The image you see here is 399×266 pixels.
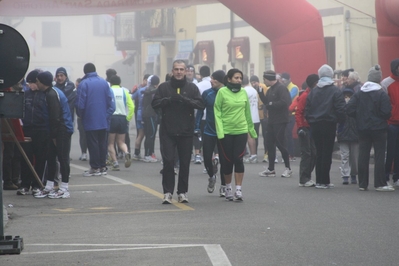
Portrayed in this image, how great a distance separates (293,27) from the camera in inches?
785

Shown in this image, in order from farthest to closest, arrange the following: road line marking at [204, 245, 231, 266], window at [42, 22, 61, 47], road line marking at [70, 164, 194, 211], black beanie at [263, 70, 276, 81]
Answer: window at [42, 22, 61, 47], black beanie at [263, 70, 276, 81], road line marking at [70, 164, 194, 211], road line marking at [204, 245, 231, 266]

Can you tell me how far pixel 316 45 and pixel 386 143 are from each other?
6.80 metres

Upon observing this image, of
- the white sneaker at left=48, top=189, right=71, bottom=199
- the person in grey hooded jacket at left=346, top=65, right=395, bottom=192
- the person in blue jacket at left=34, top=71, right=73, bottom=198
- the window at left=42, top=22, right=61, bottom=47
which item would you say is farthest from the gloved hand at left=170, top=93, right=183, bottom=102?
the window at left=42, top=22, right=61, bottom=47

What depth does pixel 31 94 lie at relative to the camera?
1241 cm

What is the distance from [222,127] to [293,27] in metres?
8.71

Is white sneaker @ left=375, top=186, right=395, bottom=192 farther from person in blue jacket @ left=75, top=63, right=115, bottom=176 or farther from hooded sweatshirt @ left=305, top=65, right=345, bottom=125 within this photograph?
person in blue jacket @ left=75, top=63, right=115, bottom=176

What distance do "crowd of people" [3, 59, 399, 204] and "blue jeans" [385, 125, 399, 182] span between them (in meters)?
0.01

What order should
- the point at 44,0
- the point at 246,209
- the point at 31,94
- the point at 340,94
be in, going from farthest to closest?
the point at 44,0
the point at 340,94
the point at 31,94
the point at 246,209

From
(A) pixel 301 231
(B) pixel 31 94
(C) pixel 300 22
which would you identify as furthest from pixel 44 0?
(A) pixel 301 231

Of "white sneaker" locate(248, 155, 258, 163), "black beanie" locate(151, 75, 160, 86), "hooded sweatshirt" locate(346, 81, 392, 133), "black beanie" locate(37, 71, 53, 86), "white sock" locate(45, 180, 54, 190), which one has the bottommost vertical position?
"white sneaker" locate(248, 155, 258, 163)

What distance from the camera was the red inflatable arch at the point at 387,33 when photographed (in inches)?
642

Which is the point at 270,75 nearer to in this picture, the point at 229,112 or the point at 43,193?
the point at 229,112

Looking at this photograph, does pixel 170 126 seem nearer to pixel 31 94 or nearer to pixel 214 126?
pixel 214 126

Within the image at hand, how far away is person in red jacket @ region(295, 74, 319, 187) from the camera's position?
45.3ft
